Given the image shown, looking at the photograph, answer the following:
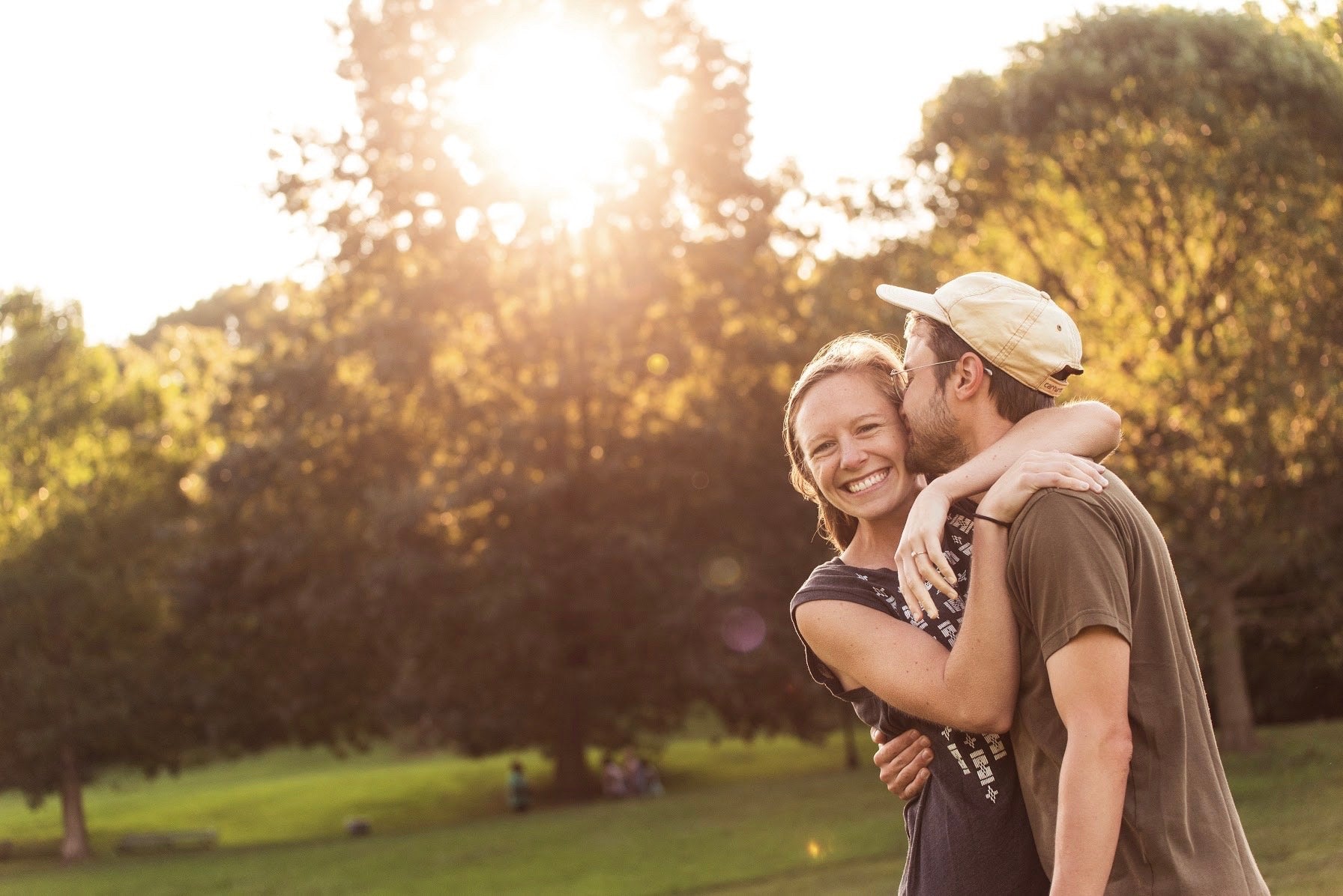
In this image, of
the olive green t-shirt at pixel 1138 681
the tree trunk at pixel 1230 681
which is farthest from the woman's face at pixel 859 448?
the tree trunk at pixel 1230 681

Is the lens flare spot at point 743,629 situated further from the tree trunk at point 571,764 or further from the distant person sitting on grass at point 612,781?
the distant person sitting on grass at point 612,781

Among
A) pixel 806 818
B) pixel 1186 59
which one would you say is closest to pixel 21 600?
pixel 806 818

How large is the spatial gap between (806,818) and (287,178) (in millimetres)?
16904

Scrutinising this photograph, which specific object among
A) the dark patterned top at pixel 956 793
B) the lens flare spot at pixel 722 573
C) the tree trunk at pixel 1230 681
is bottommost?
the tree trunk at pixel 1230 681

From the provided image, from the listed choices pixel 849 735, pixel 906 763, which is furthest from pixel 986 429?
pixel 849 735

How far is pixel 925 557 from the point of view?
118 inches

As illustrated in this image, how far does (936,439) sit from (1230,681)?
22126 millimetres

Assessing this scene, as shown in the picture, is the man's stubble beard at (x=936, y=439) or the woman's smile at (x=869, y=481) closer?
the man's stubble beard at (x=936, y=439)

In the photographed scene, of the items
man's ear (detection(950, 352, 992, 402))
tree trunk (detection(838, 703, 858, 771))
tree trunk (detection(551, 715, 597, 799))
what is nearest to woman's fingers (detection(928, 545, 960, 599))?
man's ear (detection(950, 352, 992, 402))

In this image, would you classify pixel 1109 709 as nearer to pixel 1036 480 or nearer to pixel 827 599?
pixel 1036 480

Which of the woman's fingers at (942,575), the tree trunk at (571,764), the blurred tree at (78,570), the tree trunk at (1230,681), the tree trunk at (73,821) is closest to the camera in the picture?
the woman's fingers at (942,575)

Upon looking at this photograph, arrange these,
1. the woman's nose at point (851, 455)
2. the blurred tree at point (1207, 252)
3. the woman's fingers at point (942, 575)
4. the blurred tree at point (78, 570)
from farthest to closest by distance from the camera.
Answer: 1. the blurred tree at point (78, 570)
2. the blurred tree at point (1207, 252)
3. the woman's nose at point (851, 455)
4. the woman's fingers at point (942, 575)

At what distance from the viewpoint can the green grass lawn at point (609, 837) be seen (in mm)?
17016

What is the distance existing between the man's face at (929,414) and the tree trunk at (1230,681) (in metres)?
20.7
